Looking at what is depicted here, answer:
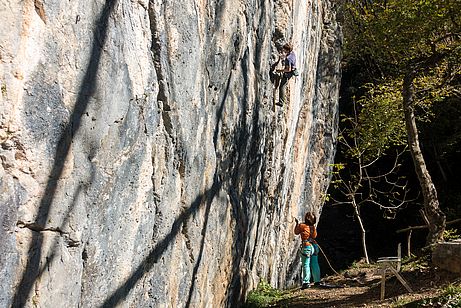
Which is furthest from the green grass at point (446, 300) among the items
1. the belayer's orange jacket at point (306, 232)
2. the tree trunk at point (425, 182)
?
the belayer's orange jacket at point (306, 232)

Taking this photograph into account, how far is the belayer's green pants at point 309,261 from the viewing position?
10.1 m

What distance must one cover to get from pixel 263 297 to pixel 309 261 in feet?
4.18

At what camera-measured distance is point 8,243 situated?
3318 millimetres

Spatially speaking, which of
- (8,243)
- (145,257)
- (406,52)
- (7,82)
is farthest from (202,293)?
(406,52)

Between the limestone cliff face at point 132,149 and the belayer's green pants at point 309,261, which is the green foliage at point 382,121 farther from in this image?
the belayer's green pants at point 309,261

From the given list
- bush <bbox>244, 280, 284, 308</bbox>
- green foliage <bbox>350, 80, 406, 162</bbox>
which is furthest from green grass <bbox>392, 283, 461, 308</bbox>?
green foliage <bbox>350, 80, 406, 162</bbox>

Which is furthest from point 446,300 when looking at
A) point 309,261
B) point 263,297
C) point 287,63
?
point 287,63

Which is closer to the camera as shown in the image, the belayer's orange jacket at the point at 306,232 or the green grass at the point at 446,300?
the green grass at the point at 446,300

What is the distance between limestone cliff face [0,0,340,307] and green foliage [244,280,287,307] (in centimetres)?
24

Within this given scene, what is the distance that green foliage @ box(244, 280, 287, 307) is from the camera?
9.73m

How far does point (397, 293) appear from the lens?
8.02 meters

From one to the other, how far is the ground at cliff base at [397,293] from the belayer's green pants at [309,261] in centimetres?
28

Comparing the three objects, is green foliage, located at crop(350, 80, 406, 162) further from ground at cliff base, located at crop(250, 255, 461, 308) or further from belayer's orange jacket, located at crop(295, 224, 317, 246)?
belayer's orange jacket, located at crop(295, 224, 317, 246)

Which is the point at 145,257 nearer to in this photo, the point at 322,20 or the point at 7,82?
the point at 7,82
